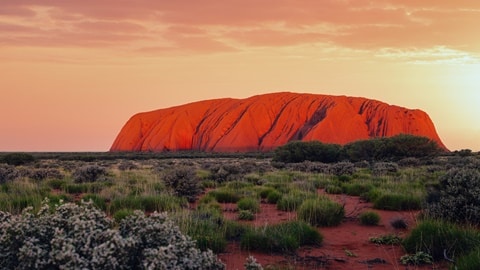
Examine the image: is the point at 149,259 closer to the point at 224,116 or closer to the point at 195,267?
the point at 195,267

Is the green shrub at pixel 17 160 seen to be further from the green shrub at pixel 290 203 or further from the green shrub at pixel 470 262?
the green shrub at pixel 470 262

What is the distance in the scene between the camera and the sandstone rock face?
7869 cm

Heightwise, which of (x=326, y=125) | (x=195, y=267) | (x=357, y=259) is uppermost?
(x=326, y=125)

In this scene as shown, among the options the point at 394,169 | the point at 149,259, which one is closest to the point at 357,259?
the point at 149,259

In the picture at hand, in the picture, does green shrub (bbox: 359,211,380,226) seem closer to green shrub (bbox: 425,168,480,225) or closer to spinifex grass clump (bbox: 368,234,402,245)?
green shrub (bbox: 425,168,480,225)

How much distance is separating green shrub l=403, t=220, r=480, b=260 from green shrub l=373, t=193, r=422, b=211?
4723mm

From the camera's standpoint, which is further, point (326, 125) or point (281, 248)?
point (326, 125)

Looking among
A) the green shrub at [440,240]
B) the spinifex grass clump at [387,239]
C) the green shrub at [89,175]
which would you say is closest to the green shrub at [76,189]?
the green shrub at [89,175]

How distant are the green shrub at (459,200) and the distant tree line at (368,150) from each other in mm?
25549

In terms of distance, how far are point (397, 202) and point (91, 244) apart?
10457 millimetres

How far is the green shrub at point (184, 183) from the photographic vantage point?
14711mm

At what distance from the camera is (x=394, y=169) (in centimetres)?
2445

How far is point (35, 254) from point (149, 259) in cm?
98

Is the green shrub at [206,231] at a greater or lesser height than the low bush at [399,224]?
greater
